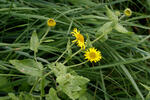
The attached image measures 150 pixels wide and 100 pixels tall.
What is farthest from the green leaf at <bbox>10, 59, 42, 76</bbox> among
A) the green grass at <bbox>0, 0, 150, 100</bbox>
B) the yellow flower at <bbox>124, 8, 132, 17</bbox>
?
the yellow flower at <bbox>124, 8, 132, 17</bbox>

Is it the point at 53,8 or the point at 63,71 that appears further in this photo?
the point at 53,8

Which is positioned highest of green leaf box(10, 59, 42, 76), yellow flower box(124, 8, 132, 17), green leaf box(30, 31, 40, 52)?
yellow flower box(124, 8, 132, 17)

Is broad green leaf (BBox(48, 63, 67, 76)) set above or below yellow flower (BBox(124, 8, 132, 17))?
below

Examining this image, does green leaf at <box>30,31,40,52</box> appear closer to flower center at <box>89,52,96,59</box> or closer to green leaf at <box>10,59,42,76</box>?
green leaf at <box>10,59,42,76</box>

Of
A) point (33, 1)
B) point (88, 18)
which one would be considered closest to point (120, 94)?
point (88, 18)

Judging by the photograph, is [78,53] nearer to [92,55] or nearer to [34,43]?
[92,55]

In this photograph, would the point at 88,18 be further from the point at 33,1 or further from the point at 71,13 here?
the point at 33,1

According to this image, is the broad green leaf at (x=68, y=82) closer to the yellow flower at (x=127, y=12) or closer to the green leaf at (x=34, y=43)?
the green leaf at (x=34, y=43)

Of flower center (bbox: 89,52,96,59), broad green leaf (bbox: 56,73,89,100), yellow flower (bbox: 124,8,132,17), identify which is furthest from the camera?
yellow flower (bbox: 124,8,132,17)
